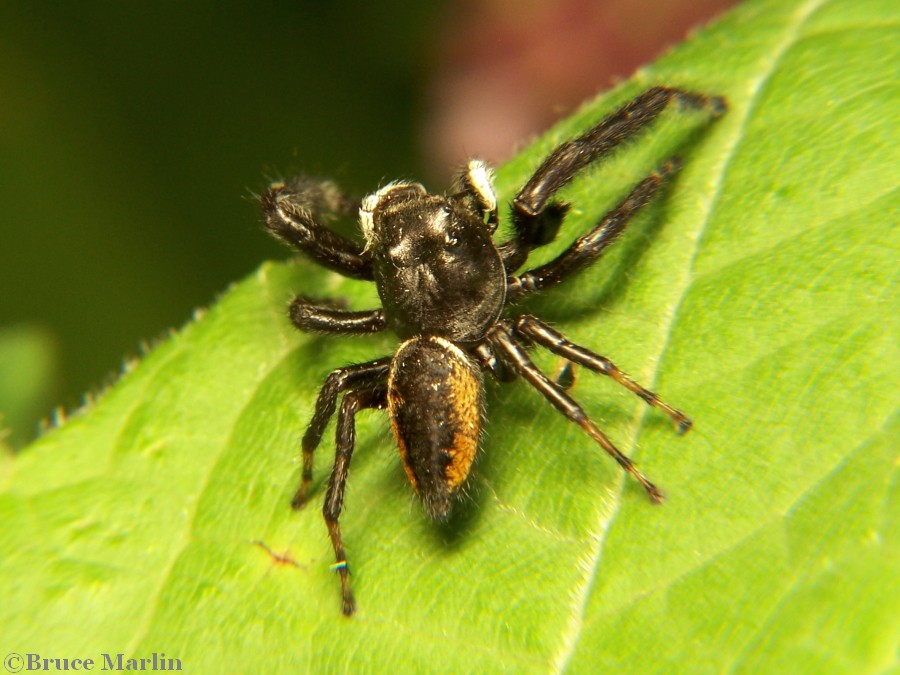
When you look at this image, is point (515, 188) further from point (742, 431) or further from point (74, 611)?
point (74, 611)

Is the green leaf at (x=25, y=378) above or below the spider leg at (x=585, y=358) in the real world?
above

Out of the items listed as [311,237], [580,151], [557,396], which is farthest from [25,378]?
[580,151]

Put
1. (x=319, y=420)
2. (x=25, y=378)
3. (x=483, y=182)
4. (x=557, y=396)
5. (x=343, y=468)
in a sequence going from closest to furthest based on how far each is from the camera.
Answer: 1. (x=557, y=396)
2. (x=343, y=468)
3. (x=319, y=420)
4. (x=483, y=182)
5. (x=25, y=378)

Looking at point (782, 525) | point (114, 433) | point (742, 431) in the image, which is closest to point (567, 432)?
point (742, 431)

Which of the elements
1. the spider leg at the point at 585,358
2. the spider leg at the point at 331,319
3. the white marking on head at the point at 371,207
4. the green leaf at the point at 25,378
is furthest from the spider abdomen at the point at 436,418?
the green leaf at the point at 25,378

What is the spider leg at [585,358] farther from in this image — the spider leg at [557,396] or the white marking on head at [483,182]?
the white marking on head at [483,182]

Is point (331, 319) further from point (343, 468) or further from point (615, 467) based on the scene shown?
point (615, 467)

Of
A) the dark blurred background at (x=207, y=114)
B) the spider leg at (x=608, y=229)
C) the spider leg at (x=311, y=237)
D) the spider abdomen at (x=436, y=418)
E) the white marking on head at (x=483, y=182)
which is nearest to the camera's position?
the spider abdomen at (x=436, y=418)
